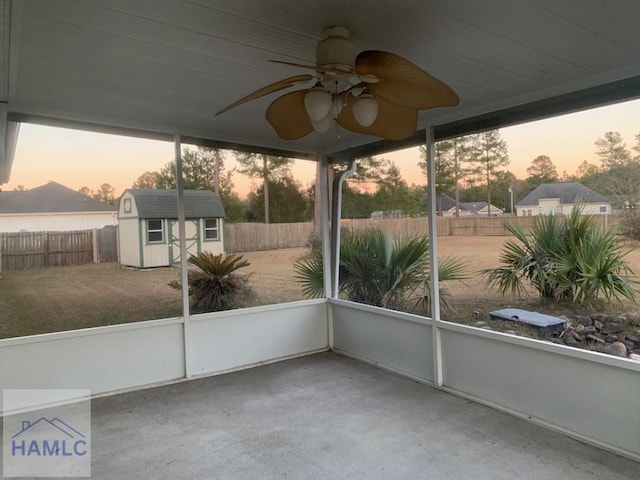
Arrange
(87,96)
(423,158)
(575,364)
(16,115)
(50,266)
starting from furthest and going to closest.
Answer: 1. (423,158)
2. (50,266)
3. (16,115)
4. (87,96)
5. (575,364)

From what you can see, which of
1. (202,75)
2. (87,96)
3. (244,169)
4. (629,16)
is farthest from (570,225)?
(87,96)

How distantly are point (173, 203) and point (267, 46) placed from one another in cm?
210

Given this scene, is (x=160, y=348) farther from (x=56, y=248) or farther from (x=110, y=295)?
(x=56, y=248)

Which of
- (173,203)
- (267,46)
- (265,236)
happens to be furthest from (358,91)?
(265,236)

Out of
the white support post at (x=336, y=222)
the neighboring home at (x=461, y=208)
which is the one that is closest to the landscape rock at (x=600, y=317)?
the neighboring home at (x=461, y=208)

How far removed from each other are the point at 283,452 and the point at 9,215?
2.70 meters

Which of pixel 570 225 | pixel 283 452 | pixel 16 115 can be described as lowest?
pixel 283 452

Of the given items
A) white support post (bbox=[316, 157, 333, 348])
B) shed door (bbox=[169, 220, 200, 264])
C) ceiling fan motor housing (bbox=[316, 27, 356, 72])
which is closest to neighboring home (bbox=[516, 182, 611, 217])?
ceiling fan motor housing (bbox=[316, 27, 356, 72])

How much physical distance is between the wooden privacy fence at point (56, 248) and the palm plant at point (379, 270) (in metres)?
1.86

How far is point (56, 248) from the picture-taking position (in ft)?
10.7

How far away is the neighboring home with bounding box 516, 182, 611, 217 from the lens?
2.50m

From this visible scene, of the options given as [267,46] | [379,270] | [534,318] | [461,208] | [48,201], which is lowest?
[534,318]

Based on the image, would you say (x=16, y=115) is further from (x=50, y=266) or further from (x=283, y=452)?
(x=283, y=452)

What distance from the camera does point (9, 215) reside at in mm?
3113
